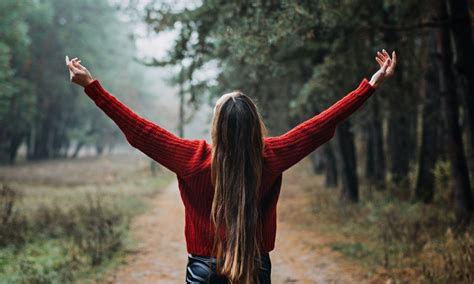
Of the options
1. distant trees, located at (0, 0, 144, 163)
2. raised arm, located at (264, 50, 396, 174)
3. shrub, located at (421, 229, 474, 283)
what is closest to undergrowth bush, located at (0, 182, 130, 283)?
raised arm, located at (264, 50, 396, 174)

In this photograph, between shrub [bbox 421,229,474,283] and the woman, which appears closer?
the woman

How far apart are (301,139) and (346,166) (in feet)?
36.9

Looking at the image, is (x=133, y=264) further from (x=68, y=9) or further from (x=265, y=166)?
(x=68, y=9)

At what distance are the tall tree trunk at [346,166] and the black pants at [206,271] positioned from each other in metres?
10.8

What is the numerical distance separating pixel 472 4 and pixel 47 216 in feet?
31.2

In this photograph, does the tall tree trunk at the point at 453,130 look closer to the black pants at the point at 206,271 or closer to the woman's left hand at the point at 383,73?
the woman's left hand at the point at 383,73

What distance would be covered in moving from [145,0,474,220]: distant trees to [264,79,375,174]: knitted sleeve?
4.67 metres

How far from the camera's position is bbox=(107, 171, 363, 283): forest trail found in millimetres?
6707

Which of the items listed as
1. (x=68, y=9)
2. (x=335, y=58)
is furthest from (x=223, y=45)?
(x=68, y=9)

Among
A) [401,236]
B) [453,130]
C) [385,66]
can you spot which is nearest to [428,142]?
[453,130]

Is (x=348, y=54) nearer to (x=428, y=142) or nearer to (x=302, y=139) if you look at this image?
(x=428, y=142)

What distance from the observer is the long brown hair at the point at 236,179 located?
241 cm

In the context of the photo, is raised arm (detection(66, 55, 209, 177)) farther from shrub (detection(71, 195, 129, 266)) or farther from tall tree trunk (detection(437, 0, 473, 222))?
tall tree trunk (detection(437, 0, 473, 222))

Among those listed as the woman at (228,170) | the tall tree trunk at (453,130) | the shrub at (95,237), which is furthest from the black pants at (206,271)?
the tall tree trunk at (453,130)
